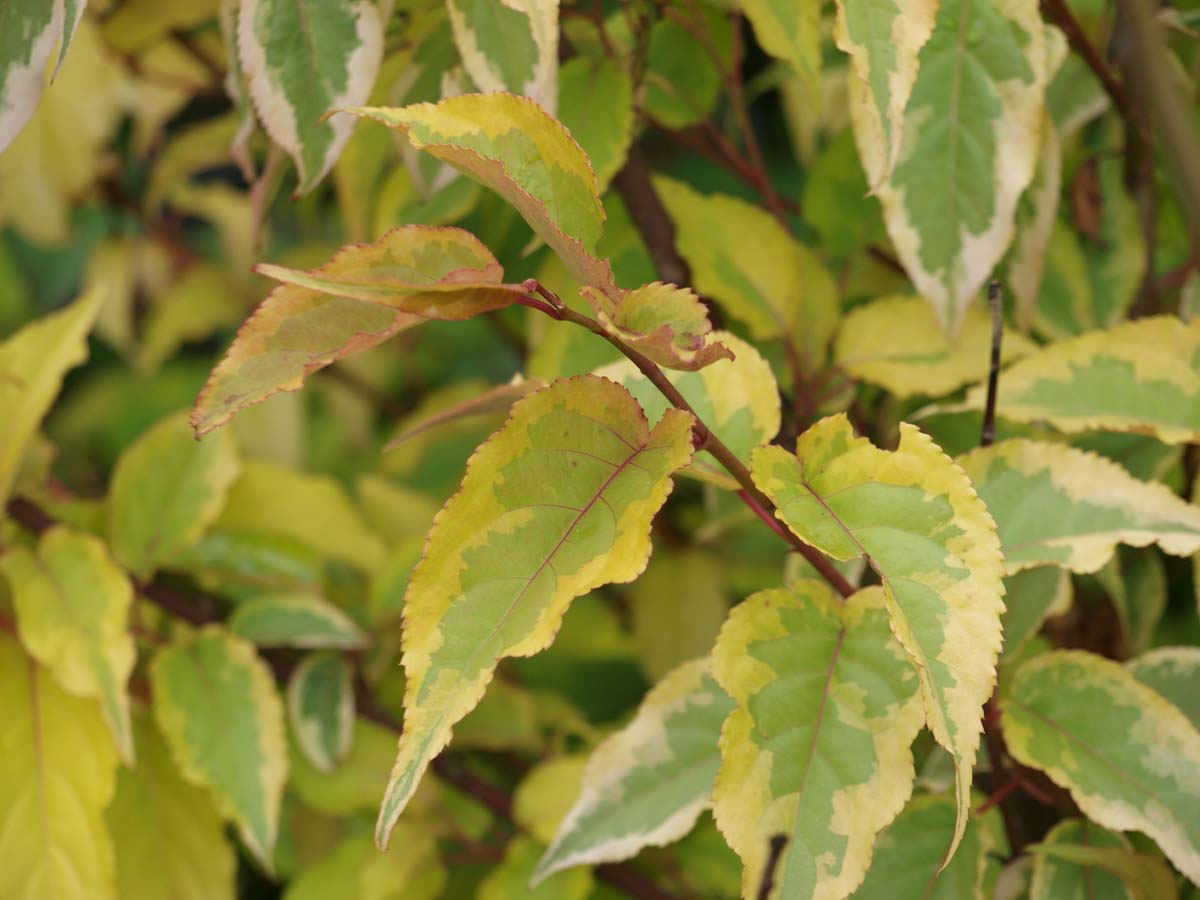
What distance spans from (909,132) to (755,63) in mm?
939

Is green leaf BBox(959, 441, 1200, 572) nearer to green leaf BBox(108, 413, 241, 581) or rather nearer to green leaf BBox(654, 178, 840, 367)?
green leaf BBox(654, 178, 840, 367)

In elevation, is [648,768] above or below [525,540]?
below

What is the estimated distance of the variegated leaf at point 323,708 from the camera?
0.83 metres

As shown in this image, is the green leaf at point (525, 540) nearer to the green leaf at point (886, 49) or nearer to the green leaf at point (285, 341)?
the green leaf at point (285, 341)

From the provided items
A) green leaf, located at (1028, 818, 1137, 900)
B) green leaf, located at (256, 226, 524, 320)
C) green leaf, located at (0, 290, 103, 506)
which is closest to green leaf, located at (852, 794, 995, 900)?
green leaf, located at (1028, 818, 1137, 900)

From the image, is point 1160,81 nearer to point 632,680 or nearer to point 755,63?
point 632,680

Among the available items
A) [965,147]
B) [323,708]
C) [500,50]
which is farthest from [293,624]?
[965,147]

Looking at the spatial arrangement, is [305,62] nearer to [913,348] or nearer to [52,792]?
[913,348]

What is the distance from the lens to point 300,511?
3.16 ft

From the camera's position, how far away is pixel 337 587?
1.02 meters

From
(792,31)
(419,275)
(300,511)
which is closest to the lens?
(419,275)

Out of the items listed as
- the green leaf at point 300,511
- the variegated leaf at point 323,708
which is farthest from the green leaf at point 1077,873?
the green leaf at point 300,511

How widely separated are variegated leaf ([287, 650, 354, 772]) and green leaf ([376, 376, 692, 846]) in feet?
1.57

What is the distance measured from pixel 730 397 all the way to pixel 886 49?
0.58ft
